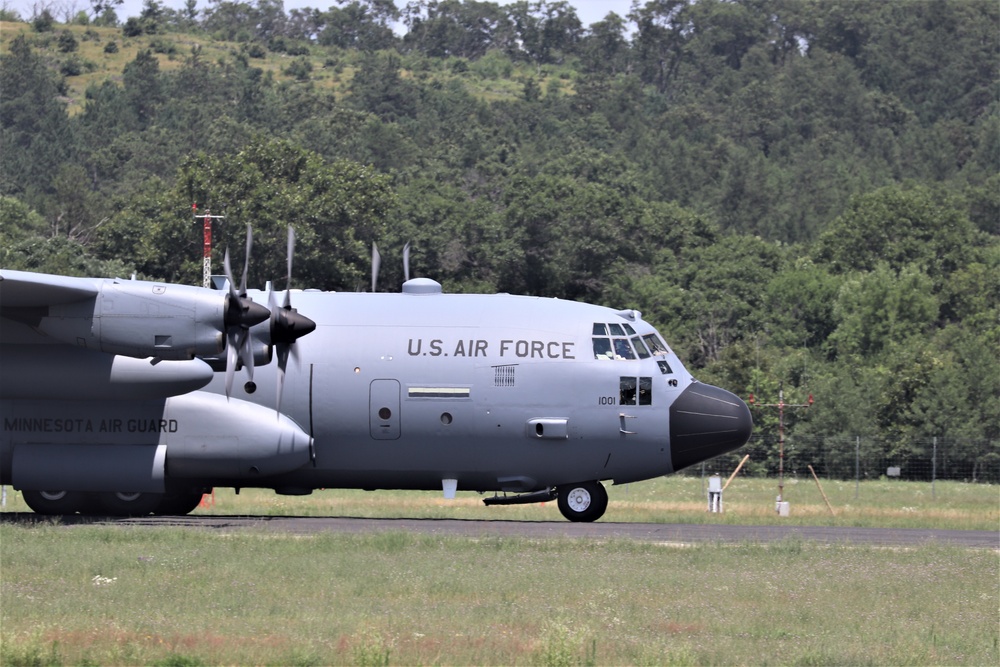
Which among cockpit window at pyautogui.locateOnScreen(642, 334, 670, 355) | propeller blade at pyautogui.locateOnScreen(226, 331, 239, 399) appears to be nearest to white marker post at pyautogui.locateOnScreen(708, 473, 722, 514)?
cockpit window at pyautogui.locateOnScreen(642, 334, 670, 355)

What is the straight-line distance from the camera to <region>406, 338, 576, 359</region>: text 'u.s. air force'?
90.7ft

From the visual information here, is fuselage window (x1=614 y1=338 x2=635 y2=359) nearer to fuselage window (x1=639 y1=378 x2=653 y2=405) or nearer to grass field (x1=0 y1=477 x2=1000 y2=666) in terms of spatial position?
fuselage window (x1=639 y1=378 x2=653 y2=405)

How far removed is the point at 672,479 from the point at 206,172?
3558cm

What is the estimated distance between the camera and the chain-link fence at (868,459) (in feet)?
173

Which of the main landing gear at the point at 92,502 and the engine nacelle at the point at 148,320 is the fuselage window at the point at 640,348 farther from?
the main landing gear at the point at 92,502

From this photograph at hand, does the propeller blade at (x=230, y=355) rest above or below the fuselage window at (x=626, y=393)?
above

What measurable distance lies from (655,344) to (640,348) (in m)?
0.52

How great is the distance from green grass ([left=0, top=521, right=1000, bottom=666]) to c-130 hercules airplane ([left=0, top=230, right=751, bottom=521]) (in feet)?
7.56

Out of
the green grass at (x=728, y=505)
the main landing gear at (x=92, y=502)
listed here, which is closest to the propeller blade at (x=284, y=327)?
the main landing gear at (x=92, y=502)

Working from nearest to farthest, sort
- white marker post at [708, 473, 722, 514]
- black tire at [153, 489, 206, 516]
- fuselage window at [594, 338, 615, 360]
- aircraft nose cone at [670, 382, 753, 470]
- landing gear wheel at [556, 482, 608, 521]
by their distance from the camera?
1. aircraft nose cone at [670, 382, 753, 470]
2. fuselage window at [594, 338, 615, 360]
3. landing gear wheel at [556, 482, 608, 521]
4. black tire at [153, 489, 206, 516]
5. white marker post at [708, 473, 722, 514]

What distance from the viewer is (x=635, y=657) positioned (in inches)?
621

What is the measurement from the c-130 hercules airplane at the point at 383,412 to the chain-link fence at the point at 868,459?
24479 millimetres

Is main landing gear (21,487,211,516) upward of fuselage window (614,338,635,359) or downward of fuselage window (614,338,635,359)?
downward

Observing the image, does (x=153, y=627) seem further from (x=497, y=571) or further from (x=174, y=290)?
(x=174, y=290)
